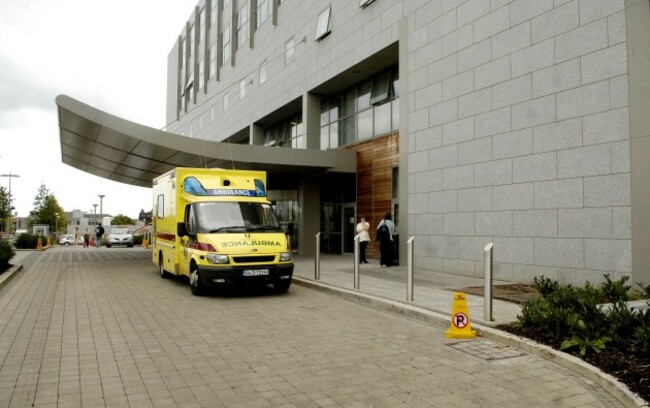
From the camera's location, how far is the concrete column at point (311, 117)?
898 inches

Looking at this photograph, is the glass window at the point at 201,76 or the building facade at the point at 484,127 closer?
the building facade at the point at 484,127

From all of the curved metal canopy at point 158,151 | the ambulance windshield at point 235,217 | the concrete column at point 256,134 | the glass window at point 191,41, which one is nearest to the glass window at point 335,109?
the curved metal canopy at point 158,151

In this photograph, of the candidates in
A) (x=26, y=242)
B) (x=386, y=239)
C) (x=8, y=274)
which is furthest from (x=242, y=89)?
(x=8, y=274)

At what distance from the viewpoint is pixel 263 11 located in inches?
1130

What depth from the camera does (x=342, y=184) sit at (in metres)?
21.7

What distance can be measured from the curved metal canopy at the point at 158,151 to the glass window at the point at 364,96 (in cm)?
200

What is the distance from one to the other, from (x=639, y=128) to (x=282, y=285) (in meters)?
7.41

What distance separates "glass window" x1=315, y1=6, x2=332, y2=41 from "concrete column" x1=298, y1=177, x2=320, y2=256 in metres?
6.01

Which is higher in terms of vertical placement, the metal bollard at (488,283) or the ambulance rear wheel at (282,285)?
the metal bollard at (488,283)

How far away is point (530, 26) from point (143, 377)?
422 inches

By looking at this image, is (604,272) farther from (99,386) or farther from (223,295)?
(99,386)

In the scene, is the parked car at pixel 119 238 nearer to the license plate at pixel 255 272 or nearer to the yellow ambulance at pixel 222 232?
the yellow ambulance at pixel 222 232

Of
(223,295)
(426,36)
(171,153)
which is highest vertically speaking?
(426,36)

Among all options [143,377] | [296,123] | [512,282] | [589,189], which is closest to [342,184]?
[296,123]
